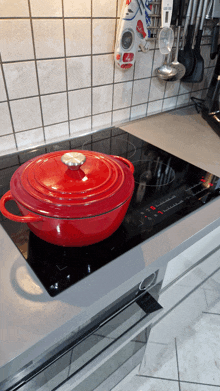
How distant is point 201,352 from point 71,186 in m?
1.37

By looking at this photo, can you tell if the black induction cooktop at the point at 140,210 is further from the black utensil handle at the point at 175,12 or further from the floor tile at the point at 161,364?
the floor tile at the point at 161,364

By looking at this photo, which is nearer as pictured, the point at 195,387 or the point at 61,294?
the point at 61,294

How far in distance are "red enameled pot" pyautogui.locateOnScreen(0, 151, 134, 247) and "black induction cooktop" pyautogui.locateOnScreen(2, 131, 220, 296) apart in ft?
0.16

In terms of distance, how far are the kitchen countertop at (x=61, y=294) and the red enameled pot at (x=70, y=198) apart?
82mm

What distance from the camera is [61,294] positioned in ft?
1.63

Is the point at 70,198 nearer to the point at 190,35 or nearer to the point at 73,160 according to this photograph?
the point at 73,160

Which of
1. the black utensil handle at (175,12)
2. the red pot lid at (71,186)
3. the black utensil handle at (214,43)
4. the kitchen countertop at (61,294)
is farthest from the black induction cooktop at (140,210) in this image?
the black utensil handle at (214,43)

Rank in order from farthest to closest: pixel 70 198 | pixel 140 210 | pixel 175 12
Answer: pixel 175 12
pixel 140 210
pixel 70 198

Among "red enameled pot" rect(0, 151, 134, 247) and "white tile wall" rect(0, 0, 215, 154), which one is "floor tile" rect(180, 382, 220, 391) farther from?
"white tile wall" rect(0, 0, 215, 154)

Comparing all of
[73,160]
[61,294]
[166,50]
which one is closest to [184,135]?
[166,50]

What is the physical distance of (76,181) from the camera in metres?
0.52

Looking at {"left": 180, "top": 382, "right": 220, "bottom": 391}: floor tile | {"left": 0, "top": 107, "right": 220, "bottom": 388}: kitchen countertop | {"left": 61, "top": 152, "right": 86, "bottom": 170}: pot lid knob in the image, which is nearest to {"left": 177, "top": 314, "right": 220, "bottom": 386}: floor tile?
{"left": 180, "top": 382, "right": 220, "bottom": 391}: floor tile

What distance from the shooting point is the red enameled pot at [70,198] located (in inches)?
18.9

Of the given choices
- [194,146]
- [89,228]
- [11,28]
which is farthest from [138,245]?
[11,28]
